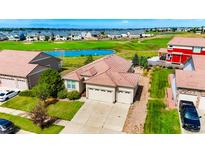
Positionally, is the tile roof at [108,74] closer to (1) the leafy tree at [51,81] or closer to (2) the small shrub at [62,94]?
(1) the leafy tree at [51,81]

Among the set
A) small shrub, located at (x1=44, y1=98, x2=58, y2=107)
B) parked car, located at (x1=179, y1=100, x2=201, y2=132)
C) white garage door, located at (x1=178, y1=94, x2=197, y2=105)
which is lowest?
small shrub, located at (x1=44, y1=98, x2=58, y2=107)

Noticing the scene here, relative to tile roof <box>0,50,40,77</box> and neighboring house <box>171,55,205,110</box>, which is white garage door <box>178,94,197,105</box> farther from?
tile roof <box>0,50,40,77</box>

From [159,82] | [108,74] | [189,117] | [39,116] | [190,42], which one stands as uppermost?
[190,42]

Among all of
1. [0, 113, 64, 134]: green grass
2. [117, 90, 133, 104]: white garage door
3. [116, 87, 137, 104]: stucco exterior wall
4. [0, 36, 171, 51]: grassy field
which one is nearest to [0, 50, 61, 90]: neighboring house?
[0, 113, 64, 134]: green grass

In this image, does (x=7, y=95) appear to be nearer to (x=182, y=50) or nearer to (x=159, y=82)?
(x=159, y=82)

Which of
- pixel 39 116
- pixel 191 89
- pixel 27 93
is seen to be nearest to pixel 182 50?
pixel 191 89

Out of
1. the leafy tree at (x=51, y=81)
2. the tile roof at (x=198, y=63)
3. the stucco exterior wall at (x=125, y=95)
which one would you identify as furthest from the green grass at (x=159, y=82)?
A: the leafy tree at (x=51, y=81)
